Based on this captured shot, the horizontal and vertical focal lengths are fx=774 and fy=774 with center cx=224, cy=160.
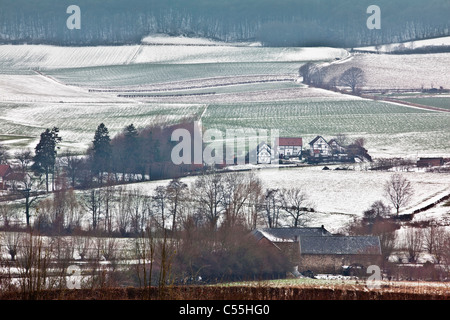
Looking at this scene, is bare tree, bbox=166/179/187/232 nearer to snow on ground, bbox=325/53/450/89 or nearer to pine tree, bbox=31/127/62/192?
pine tree, bbox=31/127/62/192

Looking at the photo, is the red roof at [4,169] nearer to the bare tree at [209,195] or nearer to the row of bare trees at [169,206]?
the row of bare trees at [169,206]

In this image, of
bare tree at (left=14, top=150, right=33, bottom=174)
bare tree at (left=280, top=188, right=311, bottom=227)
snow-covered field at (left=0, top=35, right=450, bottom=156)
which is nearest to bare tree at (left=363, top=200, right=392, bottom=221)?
bare tree at (left=280, top=188, right=311, bottom=227)

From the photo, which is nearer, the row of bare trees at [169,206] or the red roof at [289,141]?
the row of bare trees at [169,206]

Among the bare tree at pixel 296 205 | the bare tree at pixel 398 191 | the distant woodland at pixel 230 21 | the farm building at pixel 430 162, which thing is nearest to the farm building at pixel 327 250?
the bare tree at pixel 296 205

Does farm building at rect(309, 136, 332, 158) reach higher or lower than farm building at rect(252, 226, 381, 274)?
higher

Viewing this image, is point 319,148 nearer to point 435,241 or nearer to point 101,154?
point 101,154

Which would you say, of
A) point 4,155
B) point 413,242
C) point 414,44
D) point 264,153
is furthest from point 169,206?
point 414,44
